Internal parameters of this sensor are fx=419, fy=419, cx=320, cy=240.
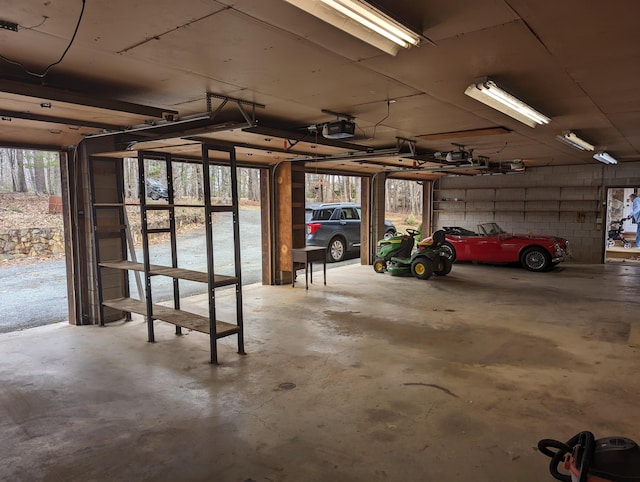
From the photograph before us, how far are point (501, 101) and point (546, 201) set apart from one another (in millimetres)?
8720

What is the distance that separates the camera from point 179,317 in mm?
4660

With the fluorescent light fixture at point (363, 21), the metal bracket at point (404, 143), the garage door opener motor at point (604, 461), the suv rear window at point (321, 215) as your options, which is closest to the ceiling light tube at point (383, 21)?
the fluorescent light fixture at point (363, 21)

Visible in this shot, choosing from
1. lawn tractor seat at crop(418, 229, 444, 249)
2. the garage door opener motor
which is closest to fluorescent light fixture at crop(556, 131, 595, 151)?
lawn tractor seat at crop(418, 229, 444, 249)

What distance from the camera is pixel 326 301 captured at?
668cm

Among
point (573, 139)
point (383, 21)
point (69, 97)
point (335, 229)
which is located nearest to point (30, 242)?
point (335, 229)

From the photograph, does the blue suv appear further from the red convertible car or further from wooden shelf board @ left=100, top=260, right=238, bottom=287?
wooden shelf board @ left=100, top=260, right=238, bottom=287

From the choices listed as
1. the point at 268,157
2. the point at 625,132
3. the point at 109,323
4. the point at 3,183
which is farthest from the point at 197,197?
the point at 625,132

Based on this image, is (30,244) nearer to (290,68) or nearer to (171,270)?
(171,270)

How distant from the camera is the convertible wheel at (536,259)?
9281 mm

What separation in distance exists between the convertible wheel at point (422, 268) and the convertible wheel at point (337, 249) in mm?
2824

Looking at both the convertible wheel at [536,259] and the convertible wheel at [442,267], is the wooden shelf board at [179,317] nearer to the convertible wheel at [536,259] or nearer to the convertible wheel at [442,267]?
the convertible wheel at [442,267]

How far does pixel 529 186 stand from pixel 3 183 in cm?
1894

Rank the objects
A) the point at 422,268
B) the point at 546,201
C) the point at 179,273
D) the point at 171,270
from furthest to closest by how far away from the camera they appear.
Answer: the point at 546,201 → the point at 422,268 → the point at 171,270 → the point at 179,273

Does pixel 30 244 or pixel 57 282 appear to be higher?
pixel 30 244
